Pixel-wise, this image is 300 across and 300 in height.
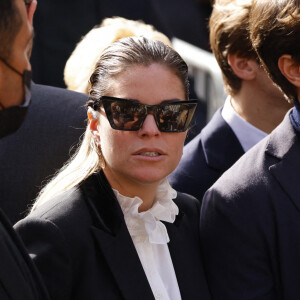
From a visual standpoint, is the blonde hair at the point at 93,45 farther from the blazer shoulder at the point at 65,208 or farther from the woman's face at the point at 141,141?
the blazer shoulder at the point at 65,208

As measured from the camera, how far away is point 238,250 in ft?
8.86

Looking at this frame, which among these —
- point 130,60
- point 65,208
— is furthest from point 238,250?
point 130,60

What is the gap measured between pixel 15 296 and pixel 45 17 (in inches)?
140

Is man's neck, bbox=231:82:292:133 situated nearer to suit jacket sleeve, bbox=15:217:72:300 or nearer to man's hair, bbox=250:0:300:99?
man's hair, bbox=250:0:300:99

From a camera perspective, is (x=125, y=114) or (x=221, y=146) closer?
(x=125, y=114)

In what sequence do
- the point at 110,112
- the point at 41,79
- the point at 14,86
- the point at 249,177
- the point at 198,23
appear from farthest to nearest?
the point at 198,23 < the point at 41,79 < the point at 249,177 < the point at 110,112 < the point at 14,86

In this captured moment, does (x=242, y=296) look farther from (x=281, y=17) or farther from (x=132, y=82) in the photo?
(x=281, y=17)

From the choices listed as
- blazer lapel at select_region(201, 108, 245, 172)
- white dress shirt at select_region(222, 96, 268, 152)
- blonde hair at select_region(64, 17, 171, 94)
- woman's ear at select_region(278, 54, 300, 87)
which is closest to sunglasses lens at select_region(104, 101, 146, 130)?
woman's ear at select_region(278, 54, 300, 87)

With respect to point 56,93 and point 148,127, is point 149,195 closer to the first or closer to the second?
point 148,127

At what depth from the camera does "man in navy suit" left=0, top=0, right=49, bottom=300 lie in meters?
1.78

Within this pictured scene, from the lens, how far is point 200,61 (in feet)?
21.0

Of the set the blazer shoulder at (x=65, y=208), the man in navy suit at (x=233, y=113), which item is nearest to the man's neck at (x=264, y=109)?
the man in navy suit at (x=233, y=113)

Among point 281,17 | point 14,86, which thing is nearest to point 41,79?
point 281,17

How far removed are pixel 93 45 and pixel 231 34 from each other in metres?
0.76
